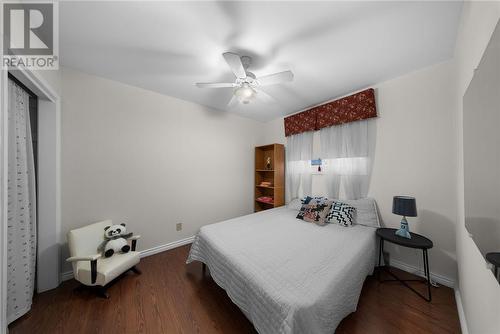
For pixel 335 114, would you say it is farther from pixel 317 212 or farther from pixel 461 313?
pixel 461 313

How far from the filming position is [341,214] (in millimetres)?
2318

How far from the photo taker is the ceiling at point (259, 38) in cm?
129

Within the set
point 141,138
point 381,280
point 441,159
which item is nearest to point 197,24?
point 141,138

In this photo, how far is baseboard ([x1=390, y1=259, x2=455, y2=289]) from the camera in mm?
1814

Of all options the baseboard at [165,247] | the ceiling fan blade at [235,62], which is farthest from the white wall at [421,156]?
the baseboard at [165,247]

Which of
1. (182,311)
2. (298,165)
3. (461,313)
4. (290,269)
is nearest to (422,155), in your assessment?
(461,313)

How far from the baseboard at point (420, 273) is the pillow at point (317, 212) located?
3.27 feet

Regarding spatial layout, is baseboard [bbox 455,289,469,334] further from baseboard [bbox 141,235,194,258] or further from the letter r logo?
the letter r logo

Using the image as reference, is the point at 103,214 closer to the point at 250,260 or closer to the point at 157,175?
the point at 157,175

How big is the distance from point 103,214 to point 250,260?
2.10 metres

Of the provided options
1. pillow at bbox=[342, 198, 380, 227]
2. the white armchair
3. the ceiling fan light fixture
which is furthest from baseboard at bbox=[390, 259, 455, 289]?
the white armchair

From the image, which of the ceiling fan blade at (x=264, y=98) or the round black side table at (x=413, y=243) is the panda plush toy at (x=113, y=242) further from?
the round black side table at (x=413, y=243)

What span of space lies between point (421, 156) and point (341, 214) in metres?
1.15

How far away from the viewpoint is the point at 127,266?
1900 millimetres
